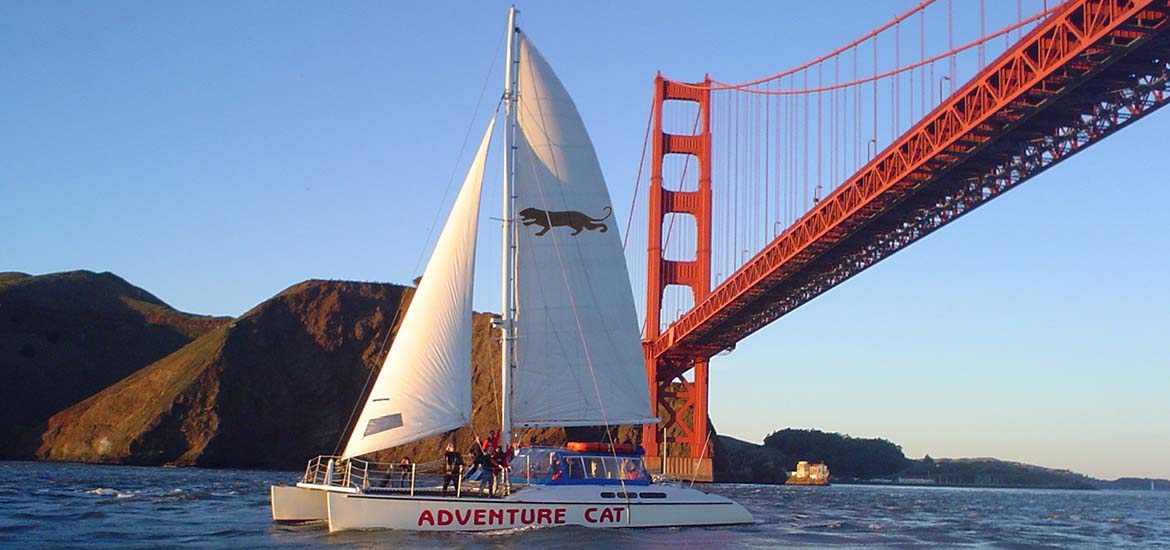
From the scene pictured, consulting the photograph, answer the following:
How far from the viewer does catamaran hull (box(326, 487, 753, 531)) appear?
60.2 feet

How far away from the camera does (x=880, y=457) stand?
116125mm

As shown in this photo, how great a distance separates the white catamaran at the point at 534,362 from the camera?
61.9 ft

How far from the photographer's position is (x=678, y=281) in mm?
56219

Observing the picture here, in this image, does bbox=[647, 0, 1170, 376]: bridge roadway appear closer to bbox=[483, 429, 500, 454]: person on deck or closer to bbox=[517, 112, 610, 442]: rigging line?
bbox=[517, 112, 610, 442]: rigging line

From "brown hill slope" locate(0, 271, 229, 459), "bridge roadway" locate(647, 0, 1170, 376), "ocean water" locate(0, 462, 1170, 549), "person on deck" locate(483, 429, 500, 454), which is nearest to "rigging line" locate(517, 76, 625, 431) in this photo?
"person on deck" locate(483, 429, 500, 454)

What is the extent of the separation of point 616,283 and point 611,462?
3.34m

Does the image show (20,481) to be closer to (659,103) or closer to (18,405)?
(659,103)

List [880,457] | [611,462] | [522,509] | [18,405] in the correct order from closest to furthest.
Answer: [522,509] < [611,462] < [18,405] < [880,457]

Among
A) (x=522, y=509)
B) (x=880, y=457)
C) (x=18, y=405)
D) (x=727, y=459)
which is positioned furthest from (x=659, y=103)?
(x=880, y=457)

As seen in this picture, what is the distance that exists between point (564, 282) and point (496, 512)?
4.34 meters

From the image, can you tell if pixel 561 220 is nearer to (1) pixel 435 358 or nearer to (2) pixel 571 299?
(2) pixel 571 299

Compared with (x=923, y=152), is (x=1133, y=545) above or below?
below

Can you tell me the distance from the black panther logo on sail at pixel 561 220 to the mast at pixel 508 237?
27 centimetres

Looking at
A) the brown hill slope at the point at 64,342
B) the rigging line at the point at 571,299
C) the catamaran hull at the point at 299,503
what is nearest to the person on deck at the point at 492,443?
the rigging line at the point at 571,299
